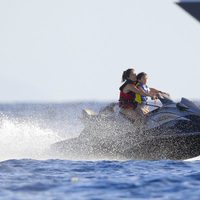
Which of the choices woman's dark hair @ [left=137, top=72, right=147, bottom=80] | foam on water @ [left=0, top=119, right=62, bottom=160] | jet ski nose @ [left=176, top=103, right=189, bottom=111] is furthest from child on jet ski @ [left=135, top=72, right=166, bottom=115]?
foam on water @ [left=0, top=119, right=62, bottom=160]

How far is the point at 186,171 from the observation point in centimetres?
1140

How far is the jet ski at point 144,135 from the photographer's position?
42.9 feet

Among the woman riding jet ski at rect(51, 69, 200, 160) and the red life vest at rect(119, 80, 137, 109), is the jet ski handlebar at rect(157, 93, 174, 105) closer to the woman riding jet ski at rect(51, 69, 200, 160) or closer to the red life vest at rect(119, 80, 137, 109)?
the woman riding jet ski at rect(51, 69, 200, 160)

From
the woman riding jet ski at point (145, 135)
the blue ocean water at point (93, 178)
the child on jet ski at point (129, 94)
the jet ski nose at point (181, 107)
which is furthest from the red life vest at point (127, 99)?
the blue ocean water at point (93, 178)

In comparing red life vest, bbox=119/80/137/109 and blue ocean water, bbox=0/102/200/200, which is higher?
red life vest, bbox=119/80/137/109

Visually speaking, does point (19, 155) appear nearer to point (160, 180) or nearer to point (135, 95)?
point (135, 95)

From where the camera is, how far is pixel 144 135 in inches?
520

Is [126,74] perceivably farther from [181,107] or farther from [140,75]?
[181,107]

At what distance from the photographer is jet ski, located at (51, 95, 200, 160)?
42.9 ft

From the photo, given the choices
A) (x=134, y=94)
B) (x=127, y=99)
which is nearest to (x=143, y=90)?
(x=134, y=94)

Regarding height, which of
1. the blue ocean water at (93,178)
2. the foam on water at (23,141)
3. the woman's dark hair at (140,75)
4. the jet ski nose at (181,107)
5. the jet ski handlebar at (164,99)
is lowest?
the blue ocean water at (93,178)

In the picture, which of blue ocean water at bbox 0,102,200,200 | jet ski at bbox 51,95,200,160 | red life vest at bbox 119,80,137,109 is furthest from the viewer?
red life vest at bbox 119,80,137,109

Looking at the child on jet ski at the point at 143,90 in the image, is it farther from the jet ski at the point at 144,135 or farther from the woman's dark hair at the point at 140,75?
the jet ski at the point at 144,135

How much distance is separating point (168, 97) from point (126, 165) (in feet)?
6.60
